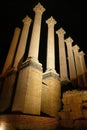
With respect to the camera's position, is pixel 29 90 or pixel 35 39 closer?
pixel 29 90

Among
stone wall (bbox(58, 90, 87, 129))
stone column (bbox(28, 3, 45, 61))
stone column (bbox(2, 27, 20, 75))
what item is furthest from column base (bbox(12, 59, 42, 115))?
stone column (bbox(2, 27, 20, 75))

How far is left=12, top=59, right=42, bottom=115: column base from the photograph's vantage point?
1520cm

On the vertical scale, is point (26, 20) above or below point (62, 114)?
above

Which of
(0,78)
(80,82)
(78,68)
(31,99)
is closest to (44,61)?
(78,68)

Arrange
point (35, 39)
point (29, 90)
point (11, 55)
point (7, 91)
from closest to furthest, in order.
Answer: point (29, 90) < point (7, 91) < point (35, 39) < point (11, 55)

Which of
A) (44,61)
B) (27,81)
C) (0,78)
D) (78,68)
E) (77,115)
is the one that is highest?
(44,61)

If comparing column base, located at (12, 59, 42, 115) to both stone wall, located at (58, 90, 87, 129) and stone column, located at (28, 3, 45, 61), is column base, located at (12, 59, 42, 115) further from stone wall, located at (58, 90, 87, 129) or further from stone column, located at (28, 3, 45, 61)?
stone wall, located at (58, 90, 87, 129)

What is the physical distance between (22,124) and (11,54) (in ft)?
55.9

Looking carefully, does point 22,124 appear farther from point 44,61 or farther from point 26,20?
point 44,61

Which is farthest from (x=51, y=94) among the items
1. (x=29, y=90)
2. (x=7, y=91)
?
(x=7, y=91)

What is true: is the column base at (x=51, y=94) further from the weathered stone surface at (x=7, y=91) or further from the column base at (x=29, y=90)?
the weathered stone surface at (x=7, y=91)

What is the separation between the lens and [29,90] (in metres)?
16.0

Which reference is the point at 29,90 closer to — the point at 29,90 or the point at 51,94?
the point at 29,90

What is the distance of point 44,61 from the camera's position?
152ft
